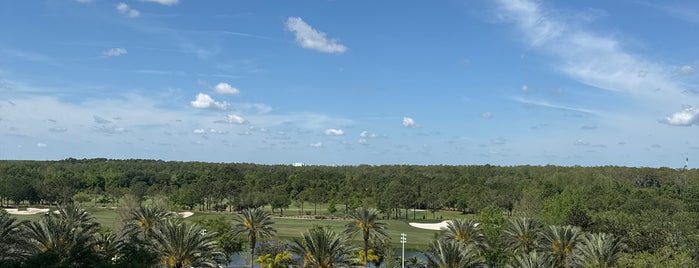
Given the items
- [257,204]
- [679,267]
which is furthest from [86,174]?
[679,267]

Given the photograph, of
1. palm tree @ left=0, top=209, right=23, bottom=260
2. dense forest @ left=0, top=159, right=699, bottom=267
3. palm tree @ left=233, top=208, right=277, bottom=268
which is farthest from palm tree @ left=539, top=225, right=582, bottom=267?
palm tree @ left=0, top=209, right=23, bottom=260

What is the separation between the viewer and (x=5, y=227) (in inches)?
1818

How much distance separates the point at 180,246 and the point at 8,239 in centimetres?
1314

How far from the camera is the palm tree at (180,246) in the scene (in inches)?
1826

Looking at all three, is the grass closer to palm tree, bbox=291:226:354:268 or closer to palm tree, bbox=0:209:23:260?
palm tree, bbox=0:209:23:260

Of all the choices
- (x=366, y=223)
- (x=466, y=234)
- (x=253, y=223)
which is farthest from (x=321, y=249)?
(x=466, y=234)

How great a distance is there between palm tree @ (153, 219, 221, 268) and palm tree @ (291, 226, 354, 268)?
7946mm

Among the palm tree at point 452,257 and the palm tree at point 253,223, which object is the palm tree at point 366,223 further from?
the palm tree at point 452,257

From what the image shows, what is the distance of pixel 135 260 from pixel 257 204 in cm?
12465

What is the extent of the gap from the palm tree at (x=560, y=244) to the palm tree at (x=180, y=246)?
105ft

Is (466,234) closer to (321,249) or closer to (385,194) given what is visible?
(321,249)

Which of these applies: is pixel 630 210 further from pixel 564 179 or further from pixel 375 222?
pixel 375 222

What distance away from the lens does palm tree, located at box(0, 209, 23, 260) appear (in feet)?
149

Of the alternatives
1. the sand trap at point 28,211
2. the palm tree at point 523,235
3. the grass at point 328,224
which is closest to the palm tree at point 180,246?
the palm tree at point 523,235
